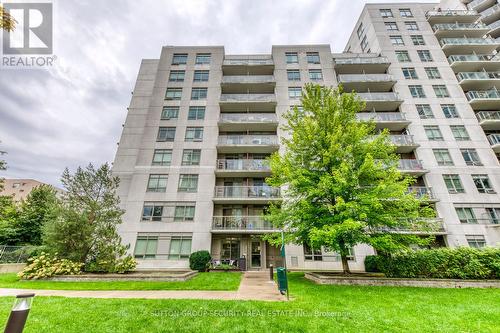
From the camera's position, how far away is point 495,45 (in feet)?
85.0

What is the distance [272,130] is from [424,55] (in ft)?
70.8

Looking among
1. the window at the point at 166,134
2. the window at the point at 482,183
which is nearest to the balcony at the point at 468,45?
the window at the point at 482,183

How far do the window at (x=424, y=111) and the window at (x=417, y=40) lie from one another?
31.9 feet

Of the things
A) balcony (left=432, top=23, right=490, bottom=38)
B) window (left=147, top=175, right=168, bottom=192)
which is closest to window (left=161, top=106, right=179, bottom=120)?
window (left=147, top=175, right=168, bottom=192)

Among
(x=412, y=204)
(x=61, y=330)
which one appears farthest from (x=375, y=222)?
(x=61, y=330)

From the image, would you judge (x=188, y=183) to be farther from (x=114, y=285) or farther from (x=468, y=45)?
(x=468, y=45)

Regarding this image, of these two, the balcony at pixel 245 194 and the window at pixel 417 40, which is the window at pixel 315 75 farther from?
the balcony at pixel 245 194

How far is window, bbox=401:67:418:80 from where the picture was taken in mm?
24844

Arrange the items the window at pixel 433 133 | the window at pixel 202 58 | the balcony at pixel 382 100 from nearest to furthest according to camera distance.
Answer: the window at pixel 433 133, the balcony at pixel 382 100, the window at pixel 202 58

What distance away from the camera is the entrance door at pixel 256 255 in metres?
18.7

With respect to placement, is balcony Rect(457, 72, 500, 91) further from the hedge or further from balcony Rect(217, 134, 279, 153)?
balcony Rect(217, 134, 279, 153)

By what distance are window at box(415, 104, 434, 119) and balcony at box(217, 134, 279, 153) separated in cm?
1616

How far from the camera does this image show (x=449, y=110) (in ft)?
75.4

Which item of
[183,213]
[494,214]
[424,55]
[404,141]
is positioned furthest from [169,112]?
[494,214]
